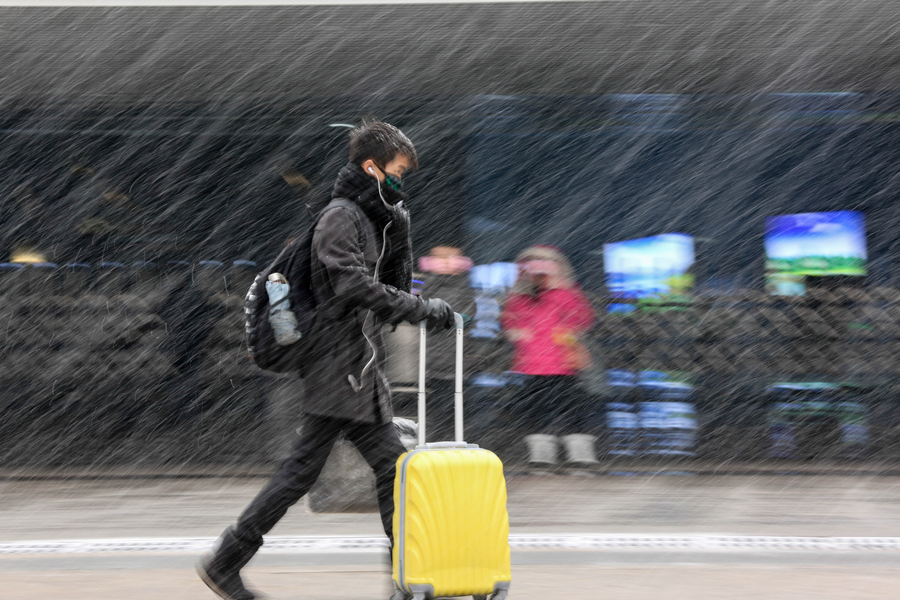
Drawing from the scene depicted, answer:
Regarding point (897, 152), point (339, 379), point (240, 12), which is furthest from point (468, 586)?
point (897, 152)

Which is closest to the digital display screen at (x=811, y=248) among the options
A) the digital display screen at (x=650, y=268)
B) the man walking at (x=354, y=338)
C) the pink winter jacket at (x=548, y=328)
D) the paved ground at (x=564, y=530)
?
the digital display screen at (x=650, y=268)

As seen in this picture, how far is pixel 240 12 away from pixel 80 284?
9.40 feet

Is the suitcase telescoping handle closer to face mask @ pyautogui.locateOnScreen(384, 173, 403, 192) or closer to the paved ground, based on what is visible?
face mask @ pyautogui.locateOnScreen(384, 173, 403, 192)

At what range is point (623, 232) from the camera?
31.7 ft

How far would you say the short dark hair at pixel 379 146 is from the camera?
412cm

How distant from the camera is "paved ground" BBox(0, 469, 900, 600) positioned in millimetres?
4809

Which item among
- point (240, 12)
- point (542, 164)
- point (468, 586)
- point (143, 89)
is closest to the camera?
point (468, 586)

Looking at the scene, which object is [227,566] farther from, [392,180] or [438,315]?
[392,180]

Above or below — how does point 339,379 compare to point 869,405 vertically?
above

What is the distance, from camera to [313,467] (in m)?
4.19

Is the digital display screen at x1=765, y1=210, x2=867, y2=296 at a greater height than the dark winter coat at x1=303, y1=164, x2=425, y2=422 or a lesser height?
lesser

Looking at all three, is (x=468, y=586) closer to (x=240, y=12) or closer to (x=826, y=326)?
(x=240, y=12)

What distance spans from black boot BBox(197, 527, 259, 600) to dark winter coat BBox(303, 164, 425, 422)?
0.56 metres

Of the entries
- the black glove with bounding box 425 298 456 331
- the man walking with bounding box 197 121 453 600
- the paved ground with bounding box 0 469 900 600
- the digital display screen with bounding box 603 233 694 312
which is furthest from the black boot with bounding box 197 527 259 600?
the digital display screen with bounding box 603 233 694 312
